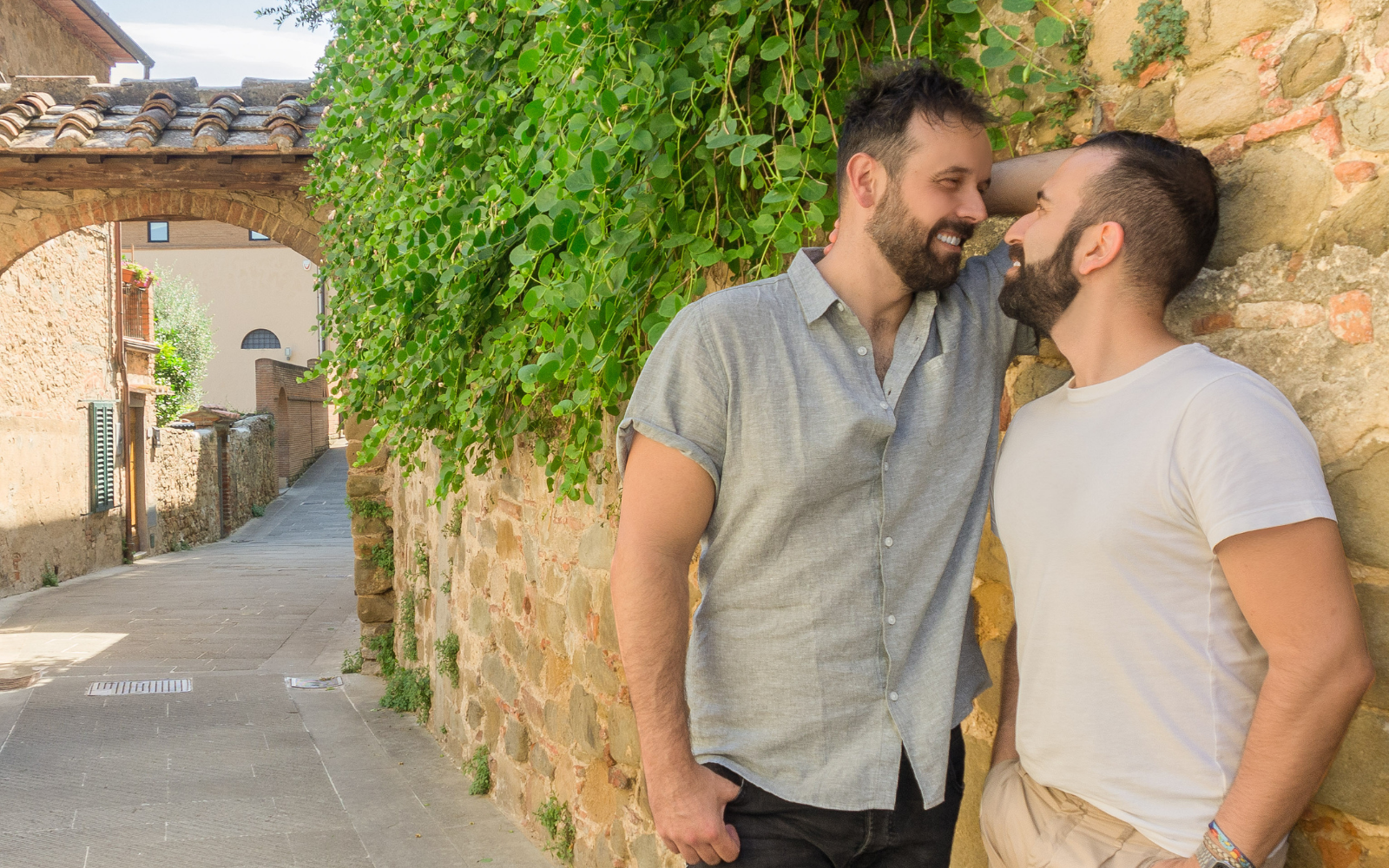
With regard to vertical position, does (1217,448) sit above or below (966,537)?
above

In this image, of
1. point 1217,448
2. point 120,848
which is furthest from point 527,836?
point 1217,448

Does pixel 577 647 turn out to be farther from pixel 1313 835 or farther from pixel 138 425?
pixel 138 425

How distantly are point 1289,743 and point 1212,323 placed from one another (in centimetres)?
63

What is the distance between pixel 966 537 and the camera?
1660mm

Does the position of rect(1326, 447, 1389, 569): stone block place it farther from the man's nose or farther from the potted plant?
the potted plant

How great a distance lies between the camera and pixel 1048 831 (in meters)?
1.47

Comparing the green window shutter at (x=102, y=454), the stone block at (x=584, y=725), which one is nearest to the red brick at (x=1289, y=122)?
the stone block at (x=584, y=725)

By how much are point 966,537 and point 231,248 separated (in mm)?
36918

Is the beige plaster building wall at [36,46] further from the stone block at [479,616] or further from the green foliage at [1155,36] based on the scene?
the green foliage at [1155,36]

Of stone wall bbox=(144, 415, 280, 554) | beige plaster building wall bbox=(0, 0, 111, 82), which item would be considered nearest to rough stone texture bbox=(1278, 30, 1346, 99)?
beige plaster building wall bbox=(0, 0, 111, 82)

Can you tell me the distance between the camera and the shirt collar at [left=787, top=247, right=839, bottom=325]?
1.63 m

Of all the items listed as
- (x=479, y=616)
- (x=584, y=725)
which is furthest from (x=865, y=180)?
(x=479, y=616)

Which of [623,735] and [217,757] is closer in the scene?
[623,735]

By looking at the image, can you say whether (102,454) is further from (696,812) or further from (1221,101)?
(1221,101)
